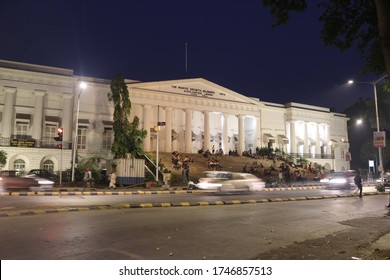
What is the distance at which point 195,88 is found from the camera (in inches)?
1908

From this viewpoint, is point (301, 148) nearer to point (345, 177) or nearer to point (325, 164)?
point (325, 164)

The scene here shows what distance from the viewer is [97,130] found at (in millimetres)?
42062

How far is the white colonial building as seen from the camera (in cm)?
3747

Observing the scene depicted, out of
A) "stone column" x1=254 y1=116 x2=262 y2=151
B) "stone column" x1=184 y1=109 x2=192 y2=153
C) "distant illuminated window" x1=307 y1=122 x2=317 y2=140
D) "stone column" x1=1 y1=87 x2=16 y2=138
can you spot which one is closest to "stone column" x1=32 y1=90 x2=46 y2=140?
"stone column" x1=1 y1=87 x2=16 y2=138

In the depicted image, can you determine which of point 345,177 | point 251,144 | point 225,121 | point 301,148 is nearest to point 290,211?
point 345,177

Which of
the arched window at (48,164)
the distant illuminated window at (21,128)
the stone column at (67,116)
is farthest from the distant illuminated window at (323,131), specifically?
the distant illuminated window at (21,128)

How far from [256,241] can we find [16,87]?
36968 millimetres

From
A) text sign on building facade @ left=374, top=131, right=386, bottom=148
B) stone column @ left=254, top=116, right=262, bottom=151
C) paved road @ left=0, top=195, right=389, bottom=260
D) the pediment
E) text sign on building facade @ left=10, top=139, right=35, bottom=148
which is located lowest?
paved road @ left=0, top=195, right=389, bottom=260

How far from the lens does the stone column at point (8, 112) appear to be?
1424 inches

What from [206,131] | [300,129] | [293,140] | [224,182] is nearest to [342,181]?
[224,182]

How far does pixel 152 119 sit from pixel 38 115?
13604 mm

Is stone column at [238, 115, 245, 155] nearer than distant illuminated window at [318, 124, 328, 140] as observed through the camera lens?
Yes

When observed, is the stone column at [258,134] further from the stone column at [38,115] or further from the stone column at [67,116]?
the stone column at [38,115]

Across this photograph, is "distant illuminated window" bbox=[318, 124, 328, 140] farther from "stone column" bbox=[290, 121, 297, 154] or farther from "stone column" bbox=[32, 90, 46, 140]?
"stone column" bbox=[32, 90, 46, 140]
